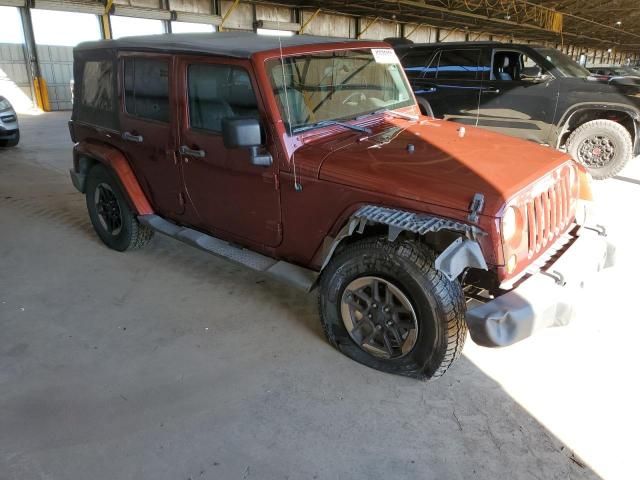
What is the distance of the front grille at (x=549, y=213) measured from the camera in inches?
92.6

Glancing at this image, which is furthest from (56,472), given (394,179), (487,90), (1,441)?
(487,90)

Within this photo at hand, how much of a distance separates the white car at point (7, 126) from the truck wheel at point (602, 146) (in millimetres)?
9370

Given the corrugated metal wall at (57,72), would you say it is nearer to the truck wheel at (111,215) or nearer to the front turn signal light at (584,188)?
the truck wheel at (111,215)

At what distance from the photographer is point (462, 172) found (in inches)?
92.6

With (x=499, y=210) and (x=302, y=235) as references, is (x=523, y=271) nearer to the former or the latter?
(x=499, y=210)

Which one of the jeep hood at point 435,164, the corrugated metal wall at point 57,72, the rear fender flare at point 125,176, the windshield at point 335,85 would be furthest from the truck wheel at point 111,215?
the corrugated metal wall at point 57,72

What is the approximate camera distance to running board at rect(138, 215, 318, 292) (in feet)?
9.28

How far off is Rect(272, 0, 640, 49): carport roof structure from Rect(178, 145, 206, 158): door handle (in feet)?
55.3

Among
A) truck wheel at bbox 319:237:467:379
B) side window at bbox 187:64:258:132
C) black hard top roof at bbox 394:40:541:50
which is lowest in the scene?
truck wheel at bbox 319:237:467:379

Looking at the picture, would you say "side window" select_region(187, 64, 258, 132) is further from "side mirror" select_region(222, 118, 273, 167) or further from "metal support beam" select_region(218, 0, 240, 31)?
"metal support beam" select_region(218, 0, 240, 31)

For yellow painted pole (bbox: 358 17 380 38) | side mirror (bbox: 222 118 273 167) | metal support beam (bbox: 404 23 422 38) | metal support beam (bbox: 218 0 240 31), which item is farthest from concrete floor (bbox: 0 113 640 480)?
metal support beam (bbox: 404 23 422 38)

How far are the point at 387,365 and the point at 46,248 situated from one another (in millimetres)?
3505

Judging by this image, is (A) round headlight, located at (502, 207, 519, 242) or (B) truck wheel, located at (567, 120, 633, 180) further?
(B) truck wheel, located at (567, 120, 633, 180)

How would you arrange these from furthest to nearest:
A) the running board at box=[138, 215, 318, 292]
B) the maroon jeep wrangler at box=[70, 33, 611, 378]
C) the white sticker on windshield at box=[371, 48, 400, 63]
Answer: the white sticker on windshield at box=[371, 48, 400, 63]
the running board at box=[138, 215, 318, 292]
the maroon jeep wrangler at box=[70, 33, 611, 378]
